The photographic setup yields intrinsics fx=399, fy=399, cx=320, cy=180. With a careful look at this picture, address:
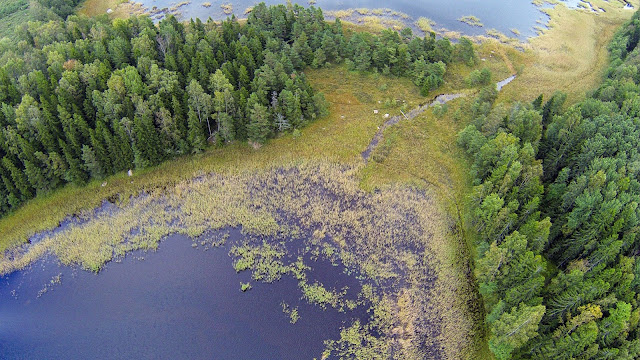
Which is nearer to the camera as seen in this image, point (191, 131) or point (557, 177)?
point (557, 177)

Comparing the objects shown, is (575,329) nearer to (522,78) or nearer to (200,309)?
(200,309)

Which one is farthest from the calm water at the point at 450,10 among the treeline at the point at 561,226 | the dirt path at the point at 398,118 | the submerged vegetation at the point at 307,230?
the submerged vegetation at the point at 307,230

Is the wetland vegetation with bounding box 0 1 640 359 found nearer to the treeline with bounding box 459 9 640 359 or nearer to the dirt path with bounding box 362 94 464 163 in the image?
the treeline with bounding box 459 9 640 359

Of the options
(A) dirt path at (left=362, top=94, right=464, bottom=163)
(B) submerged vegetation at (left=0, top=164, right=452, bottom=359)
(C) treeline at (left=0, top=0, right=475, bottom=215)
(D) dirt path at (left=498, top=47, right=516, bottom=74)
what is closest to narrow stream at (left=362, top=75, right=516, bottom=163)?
(A) dirt path at (left=362, top=94, right=464, bottom=163)

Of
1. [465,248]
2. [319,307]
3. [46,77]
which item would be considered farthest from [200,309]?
[46,77]

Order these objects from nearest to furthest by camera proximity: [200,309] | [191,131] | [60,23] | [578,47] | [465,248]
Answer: [200,309] → [465,248] → [191,131] → [60,23] → [578,47]

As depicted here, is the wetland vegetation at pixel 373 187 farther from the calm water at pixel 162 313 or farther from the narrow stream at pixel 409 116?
the calm water at pixel 162 313

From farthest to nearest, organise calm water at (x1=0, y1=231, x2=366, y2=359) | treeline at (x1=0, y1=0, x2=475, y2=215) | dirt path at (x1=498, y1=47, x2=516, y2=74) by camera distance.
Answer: dirt path at (x1=498, y1=47, x2=516, y2=74), treeline at (x1=0, y1=0, x2=475, y2=215), calm water at (x1=0, y1=231, x2=366, y2=359)
